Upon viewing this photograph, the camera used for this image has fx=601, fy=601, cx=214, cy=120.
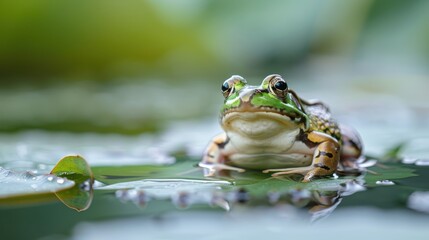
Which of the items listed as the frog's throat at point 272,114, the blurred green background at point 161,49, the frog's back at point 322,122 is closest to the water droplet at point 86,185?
the frog's throat at point 272,114

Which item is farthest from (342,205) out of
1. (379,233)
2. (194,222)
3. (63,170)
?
(63,170)

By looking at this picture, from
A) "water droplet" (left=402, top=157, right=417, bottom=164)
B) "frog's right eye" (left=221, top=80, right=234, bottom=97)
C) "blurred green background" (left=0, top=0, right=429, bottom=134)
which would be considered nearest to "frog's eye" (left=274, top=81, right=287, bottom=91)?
"frog's right eye" (left=221, top=80, right=234, bottom=97)

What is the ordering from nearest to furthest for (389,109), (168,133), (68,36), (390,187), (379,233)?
(379,233) → (390,187) → (168,133) → (389,109) → (68,36)

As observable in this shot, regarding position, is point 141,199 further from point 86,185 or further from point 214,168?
point 214,168

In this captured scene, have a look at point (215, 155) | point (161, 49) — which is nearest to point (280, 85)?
point (215, 155)

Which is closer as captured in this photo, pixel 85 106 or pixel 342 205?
pixel 342 205

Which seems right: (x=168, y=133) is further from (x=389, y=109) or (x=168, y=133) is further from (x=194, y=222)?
(x=194, y=222)

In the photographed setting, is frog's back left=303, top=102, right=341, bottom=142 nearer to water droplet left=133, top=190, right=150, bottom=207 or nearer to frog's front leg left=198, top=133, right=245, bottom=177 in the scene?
frog's front leg left=198, top=133, right=245, bottom=177
